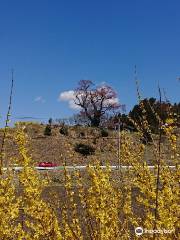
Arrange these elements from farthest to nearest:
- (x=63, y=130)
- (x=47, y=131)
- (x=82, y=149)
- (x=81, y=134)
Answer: (x=81, y=134), (x=63, y=130), (x=47, y=131), (x=82, y=149)

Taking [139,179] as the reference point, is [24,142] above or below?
above

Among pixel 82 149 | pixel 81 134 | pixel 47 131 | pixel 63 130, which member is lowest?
pixel 82 149

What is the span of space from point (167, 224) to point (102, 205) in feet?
1.76

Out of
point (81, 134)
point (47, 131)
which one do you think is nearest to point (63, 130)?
point (47, 131)

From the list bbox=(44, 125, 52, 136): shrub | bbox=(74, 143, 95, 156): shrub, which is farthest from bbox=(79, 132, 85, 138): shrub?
bbox=(74, 143, 95, 156): shrub

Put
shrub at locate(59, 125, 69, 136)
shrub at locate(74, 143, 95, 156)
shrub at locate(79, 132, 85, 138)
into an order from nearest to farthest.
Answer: shrub at locate(74, 143, 95, 156) < shrub at locate(59, 125, 69, 136) < shrub at locate(79, 132, 85, 138)

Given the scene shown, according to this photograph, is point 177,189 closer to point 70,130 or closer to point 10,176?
point 10,176

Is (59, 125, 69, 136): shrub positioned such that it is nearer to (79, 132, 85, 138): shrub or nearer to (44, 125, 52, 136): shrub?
(44, 125, 52, 136): shrub

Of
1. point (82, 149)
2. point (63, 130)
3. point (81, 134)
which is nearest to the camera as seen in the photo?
point (82, 149)

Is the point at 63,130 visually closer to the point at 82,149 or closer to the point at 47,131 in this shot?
the point at 47,131

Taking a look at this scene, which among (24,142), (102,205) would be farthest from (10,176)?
(102,205)

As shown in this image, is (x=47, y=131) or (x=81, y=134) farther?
(x=81, y=134)

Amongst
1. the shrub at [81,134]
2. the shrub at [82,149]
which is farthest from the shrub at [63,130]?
the shrub at [82,149]

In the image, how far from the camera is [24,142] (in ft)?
13.3
